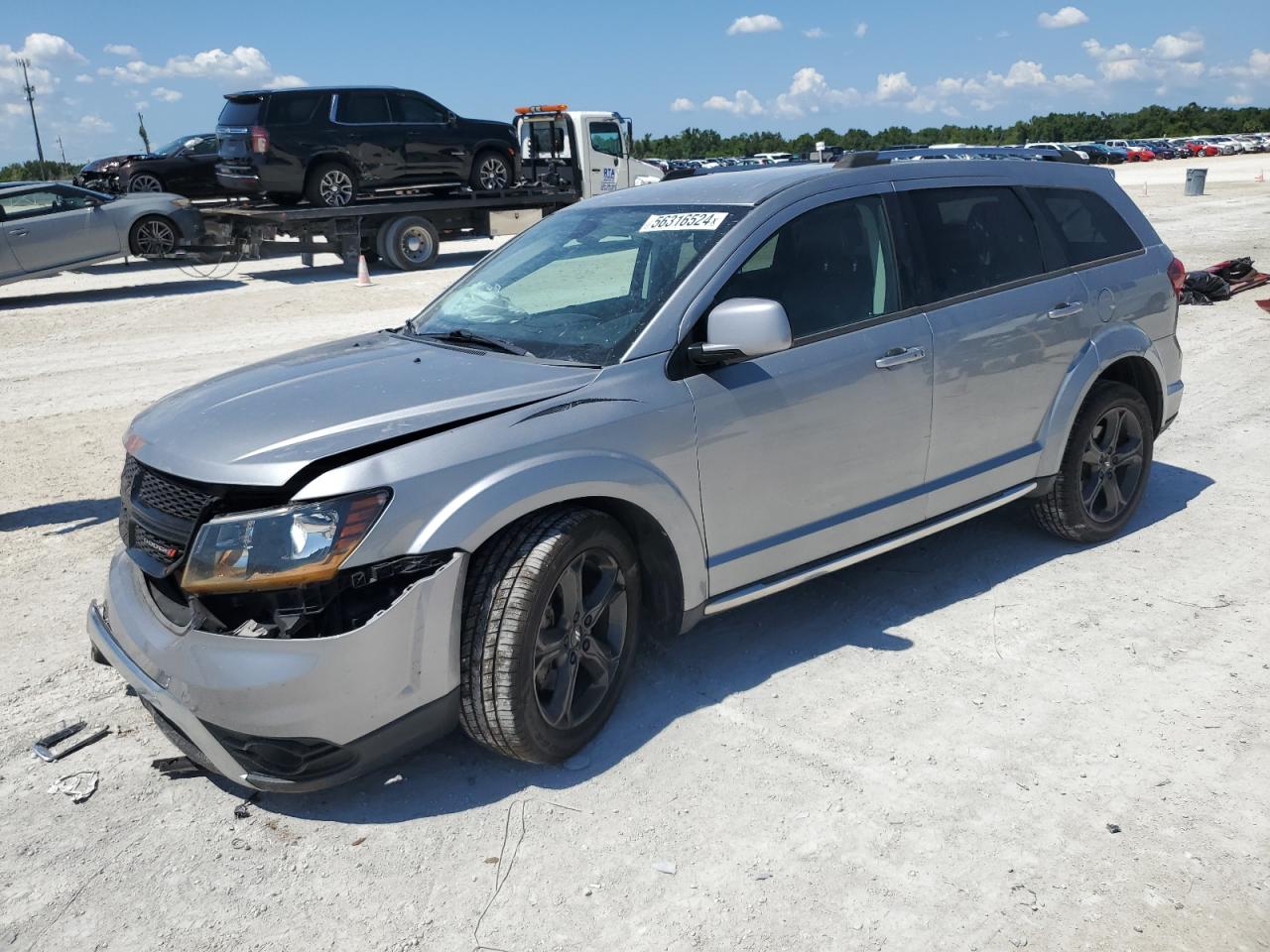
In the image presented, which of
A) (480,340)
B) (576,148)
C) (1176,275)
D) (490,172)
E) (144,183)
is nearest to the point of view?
(480,340)

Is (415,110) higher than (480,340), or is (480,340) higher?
(415,110)

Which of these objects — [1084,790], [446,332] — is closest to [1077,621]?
→ [1084,790]

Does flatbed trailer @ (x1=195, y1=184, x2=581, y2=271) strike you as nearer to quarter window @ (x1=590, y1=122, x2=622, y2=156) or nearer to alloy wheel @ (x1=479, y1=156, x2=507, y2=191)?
alloy wheel @ (x1=479, y1=156, x2=507, y2=191)

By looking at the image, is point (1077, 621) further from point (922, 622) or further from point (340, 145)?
point (340, 145)

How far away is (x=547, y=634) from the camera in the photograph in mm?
3439

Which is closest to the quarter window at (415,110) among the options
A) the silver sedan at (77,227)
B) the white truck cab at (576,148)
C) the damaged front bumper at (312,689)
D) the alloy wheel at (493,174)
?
the alloy wheel at (493,174)

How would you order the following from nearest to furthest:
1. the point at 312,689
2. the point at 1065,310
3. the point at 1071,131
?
the point at 312,689 < the point at 1065,310 < the point at 1071,131

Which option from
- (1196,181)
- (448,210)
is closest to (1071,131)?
(1196,181)

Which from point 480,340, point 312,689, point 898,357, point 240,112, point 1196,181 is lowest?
point 312,689

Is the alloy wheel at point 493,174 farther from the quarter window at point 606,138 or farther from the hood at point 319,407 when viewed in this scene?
the hood at point 319,407

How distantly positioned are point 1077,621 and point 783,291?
1860 millimetres

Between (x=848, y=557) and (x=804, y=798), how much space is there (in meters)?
1.19

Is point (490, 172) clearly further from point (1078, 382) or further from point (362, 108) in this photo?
point (1078, 382)

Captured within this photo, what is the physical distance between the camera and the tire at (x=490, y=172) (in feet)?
66.9
